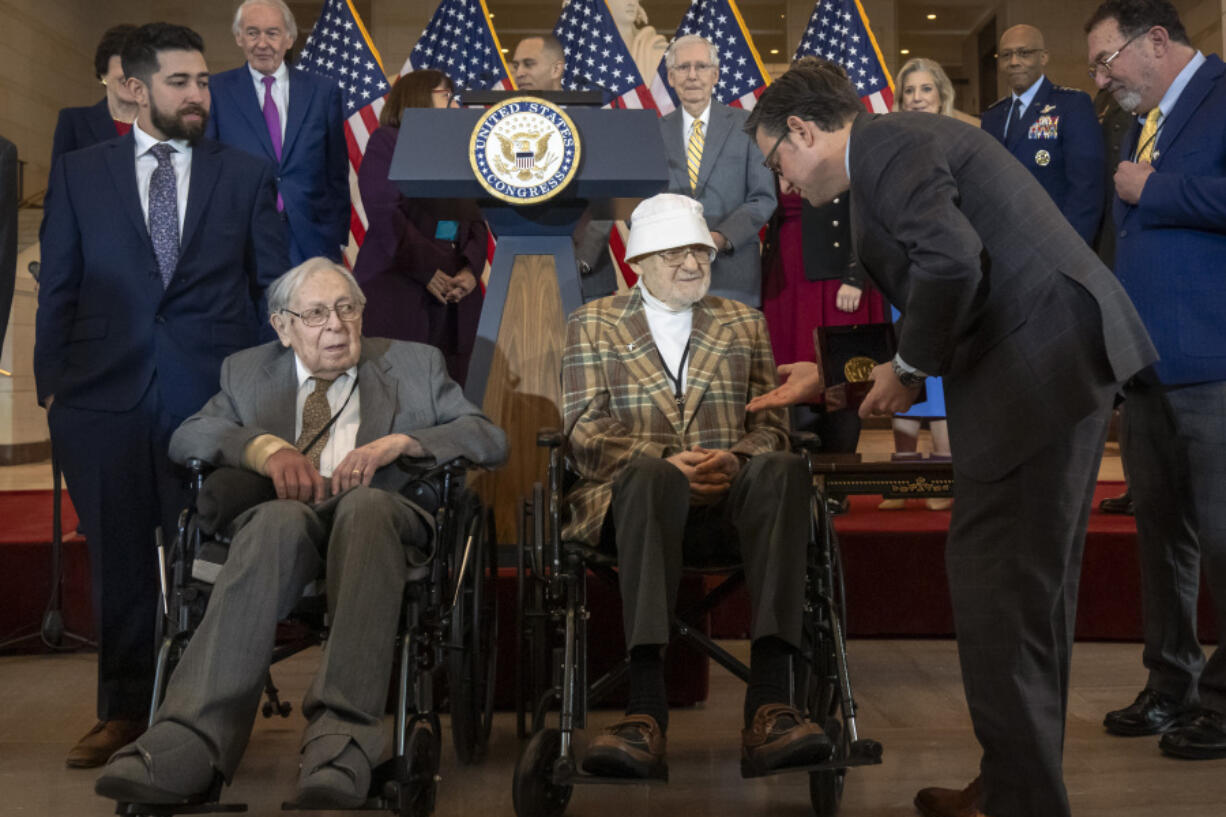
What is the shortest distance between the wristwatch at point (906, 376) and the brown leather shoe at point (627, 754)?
80 cm

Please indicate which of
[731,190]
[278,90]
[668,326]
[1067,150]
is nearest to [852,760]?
[668,326]

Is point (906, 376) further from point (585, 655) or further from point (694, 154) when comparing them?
point (694, 154)

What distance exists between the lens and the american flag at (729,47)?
6.29 metres

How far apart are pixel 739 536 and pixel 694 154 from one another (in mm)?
2100

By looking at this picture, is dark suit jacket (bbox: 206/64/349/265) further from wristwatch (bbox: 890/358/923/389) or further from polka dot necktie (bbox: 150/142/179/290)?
wristwatch (bbox: 890/358/923/389)

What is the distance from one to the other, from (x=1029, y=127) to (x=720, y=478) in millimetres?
2348

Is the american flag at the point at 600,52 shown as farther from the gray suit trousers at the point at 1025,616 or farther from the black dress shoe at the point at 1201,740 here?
the gray suit trousers at the point at 1025,616

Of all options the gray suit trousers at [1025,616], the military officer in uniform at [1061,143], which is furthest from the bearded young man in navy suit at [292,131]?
the gray suit trousers at [1025,616]

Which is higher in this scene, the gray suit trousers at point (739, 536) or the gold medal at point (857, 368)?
the gold medal at point (857, 368)

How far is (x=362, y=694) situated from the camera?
236 cm

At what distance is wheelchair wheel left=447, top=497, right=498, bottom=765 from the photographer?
2.69 metres

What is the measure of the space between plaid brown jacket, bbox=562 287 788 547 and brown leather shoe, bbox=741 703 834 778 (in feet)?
2.31

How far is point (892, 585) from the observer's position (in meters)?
4.11

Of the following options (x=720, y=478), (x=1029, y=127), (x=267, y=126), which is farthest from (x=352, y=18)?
Result: (x=720, y=478)
